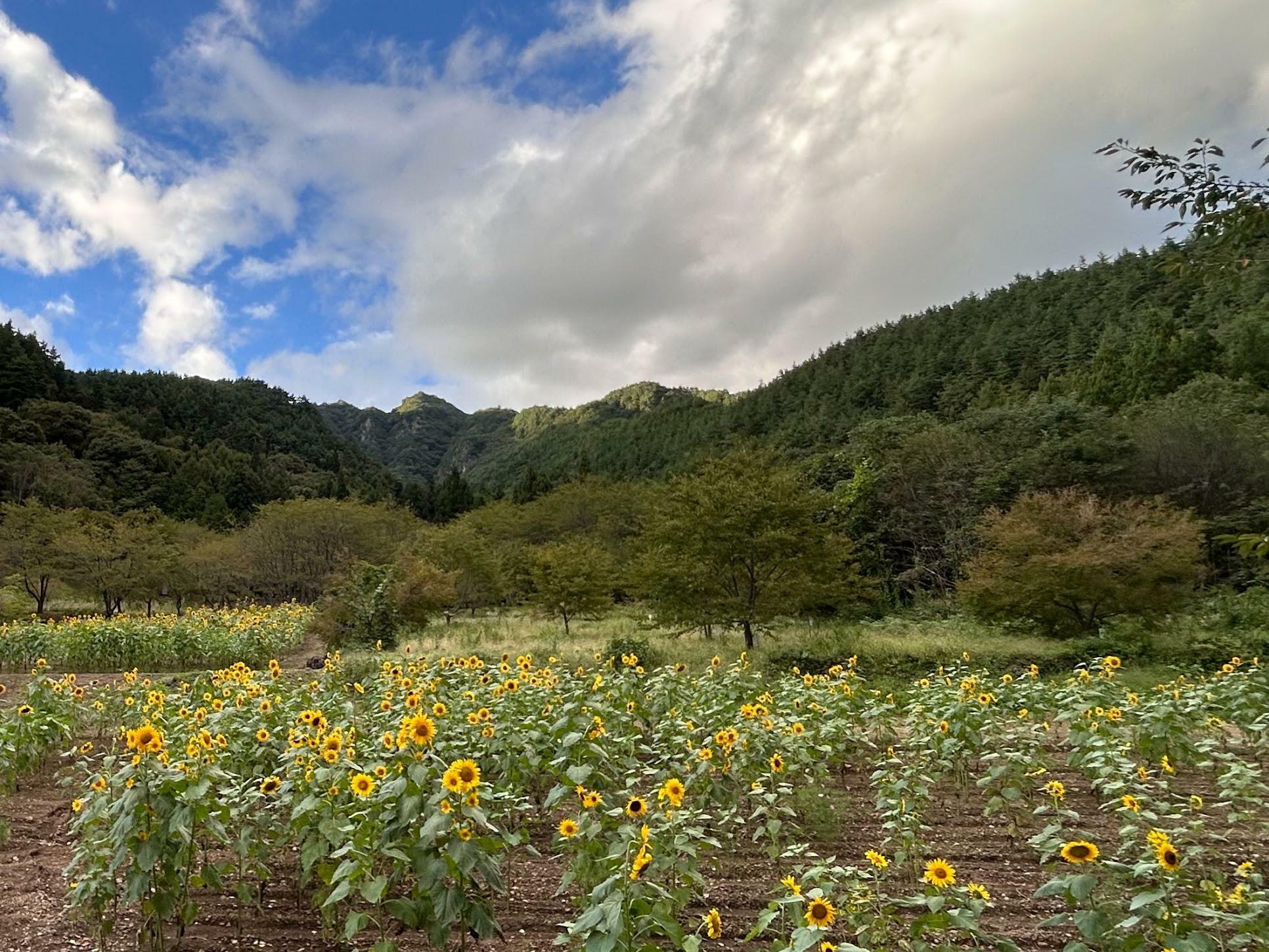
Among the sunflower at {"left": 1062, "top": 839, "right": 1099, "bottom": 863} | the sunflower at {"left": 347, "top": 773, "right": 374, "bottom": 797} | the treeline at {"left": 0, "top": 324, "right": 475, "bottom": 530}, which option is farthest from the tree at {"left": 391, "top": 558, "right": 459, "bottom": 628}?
the treeline at {"left": 0, "top": 324, "right": 475, "bottom": 530}

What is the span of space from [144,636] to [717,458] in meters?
12.8

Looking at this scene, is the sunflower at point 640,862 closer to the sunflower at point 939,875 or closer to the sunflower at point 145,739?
the sunflower at point 939,875

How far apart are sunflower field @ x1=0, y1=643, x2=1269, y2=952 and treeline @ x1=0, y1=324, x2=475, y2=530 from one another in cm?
4005

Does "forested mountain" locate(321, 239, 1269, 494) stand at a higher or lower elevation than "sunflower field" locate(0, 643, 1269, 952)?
higher

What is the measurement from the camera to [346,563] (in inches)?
1037

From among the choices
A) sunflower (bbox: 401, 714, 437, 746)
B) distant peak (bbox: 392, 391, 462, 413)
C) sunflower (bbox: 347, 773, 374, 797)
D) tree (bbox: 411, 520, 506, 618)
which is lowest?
sunflower (bbox: 347, 773, 374, 797)

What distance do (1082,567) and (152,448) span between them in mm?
61681

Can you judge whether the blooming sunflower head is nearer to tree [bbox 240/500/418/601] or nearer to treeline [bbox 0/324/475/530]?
tree [bbox 240/500/418/601]

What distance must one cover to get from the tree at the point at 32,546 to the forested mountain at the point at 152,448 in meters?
16.2

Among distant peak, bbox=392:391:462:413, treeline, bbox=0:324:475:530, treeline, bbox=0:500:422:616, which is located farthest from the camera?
distant peak, bbox=392:391:462:413

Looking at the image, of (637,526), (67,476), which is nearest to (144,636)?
(637,526)

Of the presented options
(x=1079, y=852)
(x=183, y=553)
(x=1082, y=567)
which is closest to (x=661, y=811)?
(x=1079, y=852)

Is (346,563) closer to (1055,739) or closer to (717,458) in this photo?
(717,458)

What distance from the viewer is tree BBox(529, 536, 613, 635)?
19422mm
